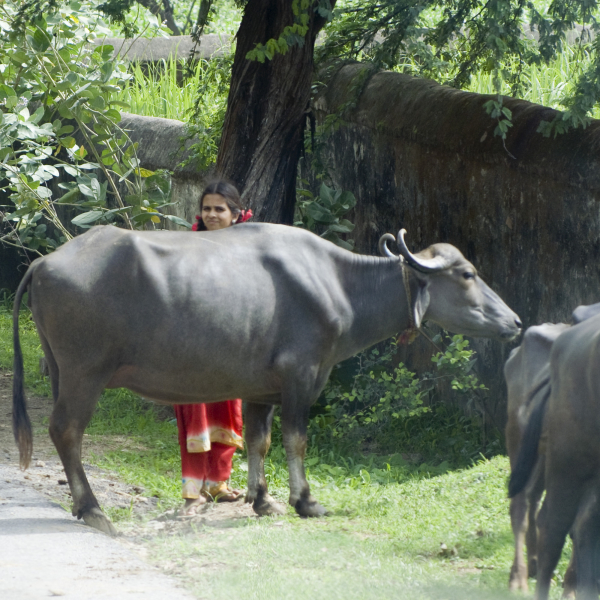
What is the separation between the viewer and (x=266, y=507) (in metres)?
5.39

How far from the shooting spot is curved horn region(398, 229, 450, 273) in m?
5.38

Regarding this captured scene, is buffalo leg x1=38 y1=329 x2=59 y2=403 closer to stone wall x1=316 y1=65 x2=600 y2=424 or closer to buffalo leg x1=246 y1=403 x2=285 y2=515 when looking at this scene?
buffalo leg x1=246 y1=403 x2=285 y2=515

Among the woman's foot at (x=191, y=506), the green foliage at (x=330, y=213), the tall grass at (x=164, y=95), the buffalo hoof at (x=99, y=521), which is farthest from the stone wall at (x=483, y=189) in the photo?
the tall grass at (x=164, y=95)

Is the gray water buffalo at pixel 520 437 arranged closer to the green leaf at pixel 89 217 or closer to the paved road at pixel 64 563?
the paved road at pixel 64 563

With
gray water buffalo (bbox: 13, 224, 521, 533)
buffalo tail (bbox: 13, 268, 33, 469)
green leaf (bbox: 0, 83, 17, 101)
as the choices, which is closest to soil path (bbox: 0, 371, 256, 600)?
gray water buffalo (bbox: 13, 224, 521, 533)

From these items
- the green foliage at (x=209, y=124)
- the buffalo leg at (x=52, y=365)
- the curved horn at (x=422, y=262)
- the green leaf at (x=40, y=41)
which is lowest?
the buffalo leg at (x=52, y=365)

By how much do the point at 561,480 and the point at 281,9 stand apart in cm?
457

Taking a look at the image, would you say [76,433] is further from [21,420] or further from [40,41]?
[40,41]

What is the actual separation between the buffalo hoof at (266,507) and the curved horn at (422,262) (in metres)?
1.57

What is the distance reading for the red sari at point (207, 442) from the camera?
5.54 m

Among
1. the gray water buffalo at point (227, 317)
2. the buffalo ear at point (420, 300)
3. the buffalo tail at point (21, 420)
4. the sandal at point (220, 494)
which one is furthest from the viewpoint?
the sandal at point (220, 494)

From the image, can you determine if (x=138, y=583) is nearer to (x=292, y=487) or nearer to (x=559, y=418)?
(x=292, y=487)

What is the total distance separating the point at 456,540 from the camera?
4.77 meters

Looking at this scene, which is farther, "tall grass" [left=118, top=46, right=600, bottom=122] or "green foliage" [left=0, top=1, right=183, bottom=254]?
"tall grass" [left=118, top=46, right=600, bottom=122]
